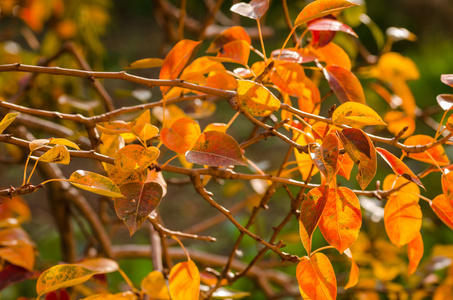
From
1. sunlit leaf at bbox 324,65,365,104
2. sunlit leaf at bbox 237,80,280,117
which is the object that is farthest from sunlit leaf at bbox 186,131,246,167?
sunlit leaf at bbox 324,65,365,104

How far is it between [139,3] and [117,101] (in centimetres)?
131

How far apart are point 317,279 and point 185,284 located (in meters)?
0.12

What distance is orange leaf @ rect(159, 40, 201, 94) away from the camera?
0.41 meters

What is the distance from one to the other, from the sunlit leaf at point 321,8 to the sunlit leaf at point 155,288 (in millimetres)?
289

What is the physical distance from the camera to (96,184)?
1.06 ft

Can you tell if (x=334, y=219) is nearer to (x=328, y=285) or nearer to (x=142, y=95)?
(x=328, y=285)

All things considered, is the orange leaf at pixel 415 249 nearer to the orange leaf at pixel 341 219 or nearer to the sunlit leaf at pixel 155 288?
the orange leaf at pixel 341 219

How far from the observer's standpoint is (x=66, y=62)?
44.3 inches

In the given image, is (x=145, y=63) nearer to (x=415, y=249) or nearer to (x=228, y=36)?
(x=228, y=36)

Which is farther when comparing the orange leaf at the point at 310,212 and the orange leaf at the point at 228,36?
the orange leaf at the point at 228,36

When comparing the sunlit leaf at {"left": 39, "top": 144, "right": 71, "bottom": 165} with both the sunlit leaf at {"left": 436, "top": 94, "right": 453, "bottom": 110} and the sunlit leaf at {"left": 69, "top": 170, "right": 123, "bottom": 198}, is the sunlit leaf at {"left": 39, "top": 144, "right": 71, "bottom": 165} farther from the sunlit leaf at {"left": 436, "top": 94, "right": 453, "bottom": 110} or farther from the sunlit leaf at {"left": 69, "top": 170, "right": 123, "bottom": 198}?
the sunlit leaf at {"left": 436, "top": 94, "right": 453, "bottom": 110}

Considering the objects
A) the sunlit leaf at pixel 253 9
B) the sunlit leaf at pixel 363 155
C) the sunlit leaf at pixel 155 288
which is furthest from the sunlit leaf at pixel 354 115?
the sunlit leaf at pixel 155 288

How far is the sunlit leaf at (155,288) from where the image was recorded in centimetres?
45

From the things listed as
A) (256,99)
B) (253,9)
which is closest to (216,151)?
(256,99)
